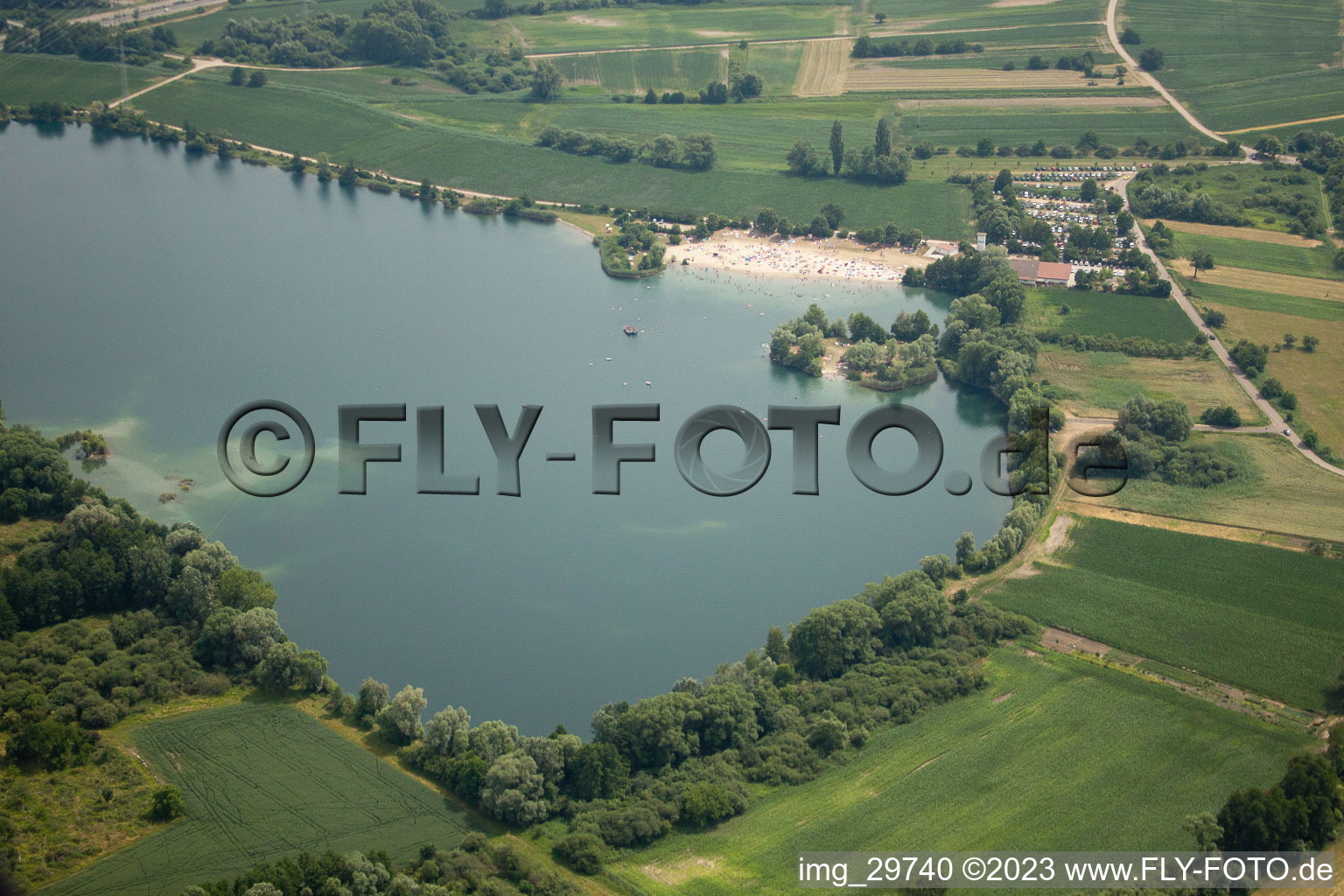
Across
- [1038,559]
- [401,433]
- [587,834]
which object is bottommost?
[587,834]

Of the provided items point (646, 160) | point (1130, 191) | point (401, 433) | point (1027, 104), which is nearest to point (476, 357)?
point (401, 433)

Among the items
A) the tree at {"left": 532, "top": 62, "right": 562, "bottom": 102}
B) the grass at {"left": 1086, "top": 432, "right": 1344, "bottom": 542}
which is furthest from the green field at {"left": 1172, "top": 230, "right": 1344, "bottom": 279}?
the tree at {"left": 532, "top": 62, "right": 562, "bottom": 102}

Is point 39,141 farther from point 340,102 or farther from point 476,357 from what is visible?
point 476,357

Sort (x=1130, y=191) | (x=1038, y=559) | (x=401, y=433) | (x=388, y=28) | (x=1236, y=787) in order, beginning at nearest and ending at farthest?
(x=1236, y=787)
(x=1038, y=559)
(x=401, y=433)
(x=1130, y=191)
(x=388, y=28)

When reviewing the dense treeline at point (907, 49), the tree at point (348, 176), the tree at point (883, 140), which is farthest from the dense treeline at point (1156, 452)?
→ the dense treeline at point (907, 49)

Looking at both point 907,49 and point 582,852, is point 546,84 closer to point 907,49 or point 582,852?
point 907,49

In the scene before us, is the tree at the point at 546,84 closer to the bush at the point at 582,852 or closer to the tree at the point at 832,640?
the tree at the point at 832,640
